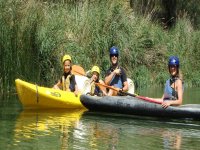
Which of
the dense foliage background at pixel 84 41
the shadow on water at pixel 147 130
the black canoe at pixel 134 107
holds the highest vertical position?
the dense foliage background at pixel 84 41

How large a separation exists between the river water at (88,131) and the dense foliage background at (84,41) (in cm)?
143

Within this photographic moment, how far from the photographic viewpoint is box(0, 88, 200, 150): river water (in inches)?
264

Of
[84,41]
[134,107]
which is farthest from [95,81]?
[84,41]

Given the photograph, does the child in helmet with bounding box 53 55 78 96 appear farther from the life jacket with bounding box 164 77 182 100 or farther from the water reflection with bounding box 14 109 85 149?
the life jacket with bounding box 164 77 182 100

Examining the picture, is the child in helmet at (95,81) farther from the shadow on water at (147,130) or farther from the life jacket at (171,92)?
the life jacket at (171,92)

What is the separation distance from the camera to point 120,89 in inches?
391

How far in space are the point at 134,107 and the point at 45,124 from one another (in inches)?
66.9

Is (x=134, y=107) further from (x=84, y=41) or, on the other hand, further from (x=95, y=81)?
(x=84, y=41)

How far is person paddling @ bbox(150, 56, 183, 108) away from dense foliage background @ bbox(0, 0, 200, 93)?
3.28m

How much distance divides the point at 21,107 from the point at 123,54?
4885mm

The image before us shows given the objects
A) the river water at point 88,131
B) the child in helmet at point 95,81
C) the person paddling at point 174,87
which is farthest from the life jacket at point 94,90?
the person paddling at point 174,87

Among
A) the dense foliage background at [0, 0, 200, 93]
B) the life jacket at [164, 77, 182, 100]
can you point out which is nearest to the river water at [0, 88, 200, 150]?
the life jacket at [164, 77, 182, 100]

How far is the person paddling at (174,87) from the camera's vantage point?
29.3 feet

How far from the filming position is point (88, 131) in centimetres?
769
